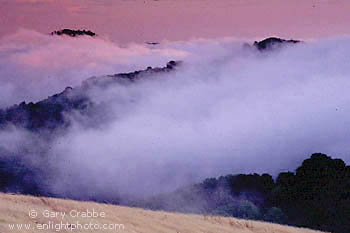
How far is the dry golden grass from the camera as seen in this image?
12.8 m

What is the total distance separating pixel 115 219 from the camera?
1479 centimetres

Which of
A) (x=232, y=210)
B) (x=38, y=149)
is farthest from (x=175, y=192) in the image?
(x=38, y=149)

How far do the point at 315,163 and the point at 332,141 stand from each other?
11679 centimetres

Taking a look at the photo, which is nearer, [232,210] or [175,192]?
[232,210]

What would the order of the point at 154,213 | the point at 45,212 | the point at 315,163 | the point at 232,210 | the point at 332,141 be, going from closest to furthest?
the point at 45,212, the point at 154,213, the point at 232,210, the point at 315,163, the point at 332,141

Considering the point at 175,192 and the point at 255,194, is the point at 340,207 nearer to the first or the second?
the point at 255,194

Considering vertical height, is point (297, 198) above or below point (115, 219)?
above

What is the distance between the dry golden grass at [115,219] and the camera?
12.8 m

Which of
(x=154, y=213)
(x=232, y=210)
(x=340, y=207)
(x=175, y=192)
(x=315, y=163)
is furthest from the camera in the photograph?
(x=175, y=192)

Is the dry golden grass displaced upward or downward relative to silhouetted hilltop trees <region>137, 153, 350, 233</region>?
downward

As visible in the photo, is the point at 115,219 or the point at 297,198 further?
the point at 297,198

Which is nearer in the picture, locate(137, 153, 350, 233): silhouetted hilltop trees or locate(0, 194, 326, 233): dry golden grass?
locate(0, 194, 326, 233): dry golden grass

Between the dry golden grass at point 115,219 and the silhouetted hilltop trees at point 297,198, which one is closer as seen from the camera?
the dry golden grass at point 115,219

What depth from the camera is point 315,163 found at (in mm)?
66250
